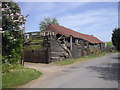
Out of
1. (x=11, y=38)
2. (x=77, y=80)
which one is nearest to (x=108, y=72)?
(x=77, y=80)

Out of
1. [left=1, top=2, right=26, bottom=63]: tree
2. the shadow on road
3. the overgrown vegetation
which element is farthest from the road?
[left=1, top=2, right=26, bottom=63]: tree

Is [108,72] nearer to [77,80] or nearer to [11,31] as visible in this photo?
[77,80]

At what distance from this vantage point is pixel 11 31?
20.2 ft

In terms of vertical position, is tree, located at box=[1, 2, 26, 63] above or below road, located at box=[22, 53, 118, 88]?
above

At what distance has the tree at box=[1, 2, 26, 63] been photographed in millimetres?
5770

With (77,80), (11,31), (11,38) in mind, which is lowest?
(77,80)

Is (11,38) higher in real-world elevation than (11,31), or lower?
lower

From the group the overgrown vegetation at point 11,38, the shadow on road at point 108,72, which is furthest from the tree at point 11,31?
the shadow on road at point 108,72

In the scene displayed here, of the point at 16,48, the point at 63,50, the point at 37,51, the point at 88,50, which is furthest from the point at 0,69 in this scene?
the point at 88,50

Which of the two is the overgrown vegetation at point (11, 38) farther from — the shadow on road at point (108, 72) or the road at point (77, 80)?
the shadow on road at point (108, 72)

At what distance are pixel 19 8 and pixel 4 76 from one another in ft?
11.4

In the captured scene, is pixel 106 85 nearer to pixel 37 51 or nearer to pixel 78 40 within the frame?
pixel 37 51

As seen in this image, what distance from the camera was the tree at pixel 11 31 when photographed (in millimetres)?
5770

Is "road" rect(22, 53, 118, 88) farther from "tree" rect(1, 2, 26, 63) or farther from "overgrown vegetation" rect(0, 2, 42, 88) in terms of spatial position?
"tree" rect(1, 2, 26, 63)
